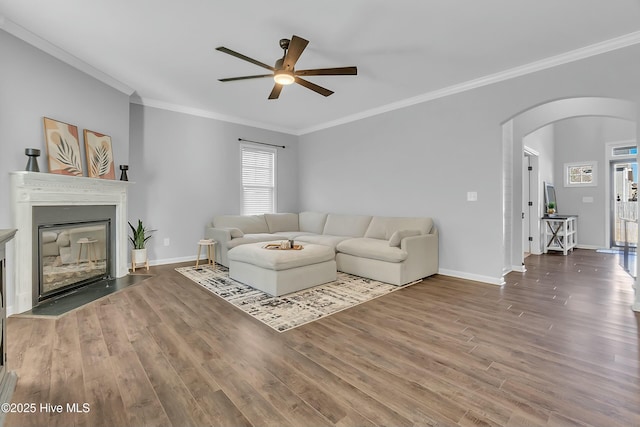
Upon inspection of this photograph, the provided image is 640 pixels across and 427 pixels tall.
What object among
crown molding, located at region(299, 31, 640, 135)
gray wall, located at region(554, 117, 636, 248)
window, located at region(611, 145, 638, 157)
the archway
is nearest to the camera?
crown molding, located at region(299, 31, 640, 135)

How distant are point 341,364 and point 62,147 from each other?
3814 mm

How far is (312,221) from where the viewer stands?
6.22 m

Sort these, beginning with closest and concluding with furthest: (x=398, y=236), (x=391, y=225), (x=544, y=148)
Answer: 1. (x=398, y=236)
2. (x=391, y=225)
3. (x=544, y=148)

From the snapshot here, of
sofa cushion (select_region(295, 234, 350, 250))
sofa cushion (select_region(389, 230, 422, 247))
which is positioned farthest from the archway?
sofa cushion (select_region(295, 234, 350, 250))

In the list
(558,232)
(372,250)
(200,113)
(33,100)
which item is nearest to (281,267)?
(372,250)

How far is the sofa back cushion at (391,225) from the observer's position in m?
4.46

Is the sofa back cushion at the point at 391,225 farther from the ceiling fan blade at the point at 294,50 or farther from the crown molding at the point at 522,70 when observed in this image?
the ceiling fan blade at the point at 294,50

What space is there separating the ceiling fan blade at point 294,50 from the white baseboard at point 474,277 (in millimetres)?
3588

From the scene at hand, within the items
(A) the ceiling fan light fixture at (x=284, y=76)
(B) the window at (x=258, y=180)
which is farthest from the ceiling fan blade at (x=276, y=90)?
(B) the window at (x=258, y=180)

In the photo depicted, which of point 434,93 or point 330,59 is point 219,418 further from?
point 434,93

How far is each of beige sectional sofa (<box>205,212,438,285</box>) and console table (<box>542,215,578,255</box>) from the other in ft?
12.9

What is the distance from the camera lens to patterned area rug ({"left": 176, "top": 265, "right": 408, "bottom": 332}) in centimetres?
282

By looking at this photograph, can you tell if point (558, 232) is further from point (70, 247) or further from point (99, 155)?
point (70, 247)

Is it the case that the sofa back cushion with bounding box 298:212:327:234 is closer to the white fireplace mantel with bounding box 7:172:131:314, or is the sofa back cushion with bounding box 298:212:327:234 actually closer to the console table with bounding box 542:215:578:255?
the white fireplace mantel with bounding box 7:172:131:314
